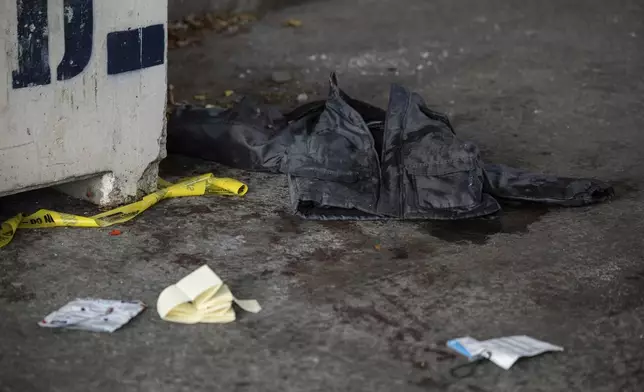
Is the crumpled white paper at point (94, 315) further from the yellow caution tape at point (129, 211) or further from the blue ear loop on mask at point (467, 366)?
the blue ear loop on mask at point (467, 366)

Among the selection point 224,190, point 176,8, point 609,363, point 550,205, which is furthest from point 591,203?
point 176,8

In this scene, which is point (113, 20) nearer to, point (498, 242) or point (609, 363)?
point (498, 242)

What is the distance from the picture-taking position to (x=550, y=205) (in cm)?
431

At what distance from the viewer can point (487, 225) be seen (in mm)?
4090

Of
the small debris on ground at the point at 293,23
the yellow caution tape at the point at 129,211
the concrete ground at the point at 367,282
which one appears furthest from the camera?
the small debris on ground at the point at 293,23

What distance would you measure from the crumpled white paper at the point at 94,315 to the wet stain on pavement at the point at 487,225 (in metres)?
1.40

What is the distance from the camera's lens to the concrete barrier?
11.8ft

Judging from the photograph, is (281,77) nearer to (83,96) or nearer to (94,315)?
(83,96)

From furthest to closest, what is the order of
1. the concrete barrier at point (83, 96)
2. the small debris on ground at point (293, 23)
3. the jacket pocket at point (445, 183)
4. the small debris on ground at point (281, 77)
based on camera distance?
1. the small debris on ground at point (293, 23)
2. the small debris on ground at point (281, 77)
3. the jacket pocket at point (445, 183)
4. the concrete barrier at point (83, 96)

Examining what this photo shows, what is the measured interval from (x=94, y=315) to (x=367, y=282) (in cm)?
101

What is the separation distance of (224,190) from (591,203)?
171 centimetres

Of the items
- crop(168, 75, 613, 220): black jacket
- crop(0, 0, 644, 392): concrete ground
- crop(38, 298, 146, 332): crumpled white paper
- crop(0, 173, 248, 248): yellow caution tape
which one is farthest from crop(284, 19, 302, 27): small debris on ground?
crop(38, 298, 146, 332): crumpled white paper

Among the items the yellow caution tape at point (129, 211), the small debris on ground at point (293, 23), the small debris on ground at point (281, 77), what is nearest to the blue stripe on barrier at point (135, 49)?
the yellow caution tape at point (129, 211)

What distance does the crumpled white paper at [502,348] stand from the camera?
2.97 meters
